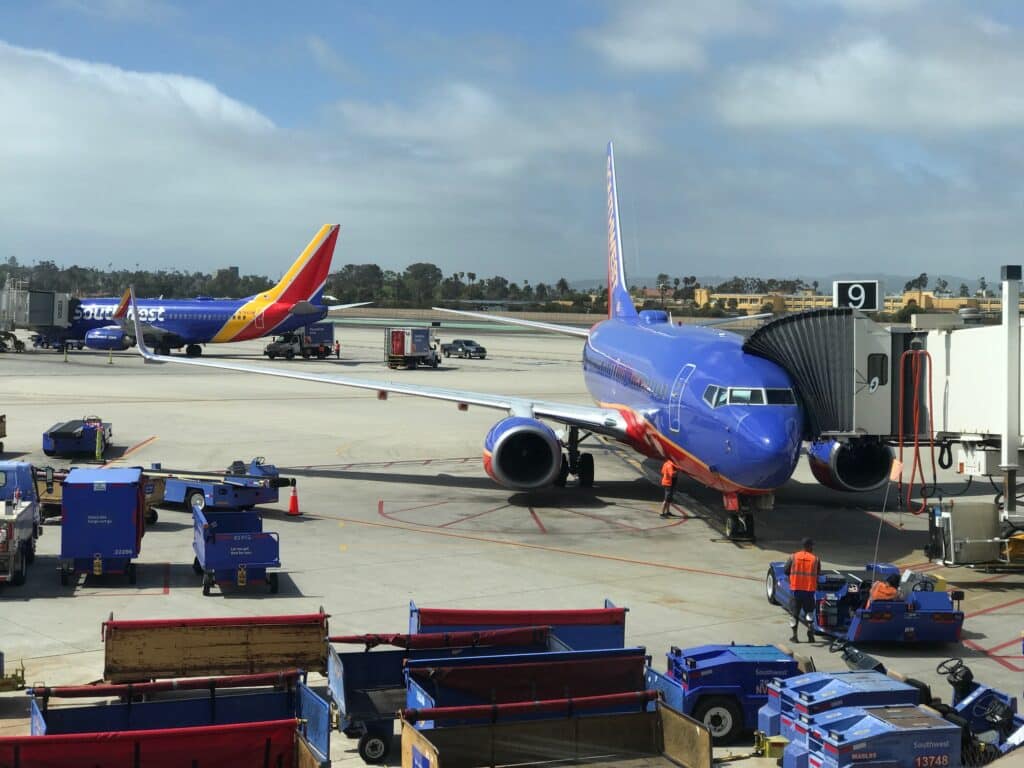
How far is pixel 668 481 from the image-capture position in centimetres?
2988

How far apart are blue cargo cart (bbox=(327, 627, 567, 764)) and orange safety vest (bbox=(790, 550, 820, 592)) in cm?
478

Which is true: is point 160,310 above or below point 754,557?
above

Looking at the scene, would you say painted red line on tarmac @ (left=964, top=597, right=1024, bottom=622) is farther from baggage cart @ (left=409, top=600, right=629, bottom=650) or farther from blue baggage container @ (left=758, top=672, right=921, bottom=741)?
baggage cart @ (left=409, top=600, right=629, bottom=650)

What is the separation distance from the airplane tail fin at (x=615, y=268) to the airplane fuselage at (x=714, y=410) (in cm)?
1251

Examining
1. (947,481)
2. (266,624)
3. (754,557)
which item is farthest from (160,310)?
(266,624)

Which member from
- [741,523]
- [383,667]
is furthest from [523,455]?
[383,667]

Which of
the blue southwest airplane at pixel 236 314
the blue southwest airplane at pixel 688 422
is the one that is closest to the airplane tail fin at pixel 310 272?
the blue southwest airplane at pixel 236 314

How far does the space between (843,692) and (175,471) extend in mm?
26136

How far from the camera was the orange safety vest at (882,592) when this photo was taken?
1834 cm

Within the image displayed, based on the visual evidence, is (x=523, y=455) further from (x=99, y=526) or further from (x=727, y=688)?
(x=727, y=688)

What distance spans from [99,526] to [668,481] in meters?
13.9

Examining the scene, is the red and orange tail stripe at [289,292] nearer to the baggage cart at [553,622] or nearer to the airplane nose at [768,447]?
the airplane nose at [768,447]

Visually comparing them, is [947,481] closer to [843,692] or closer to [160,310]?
[843,692]

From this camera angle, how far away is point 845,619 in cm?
1898
